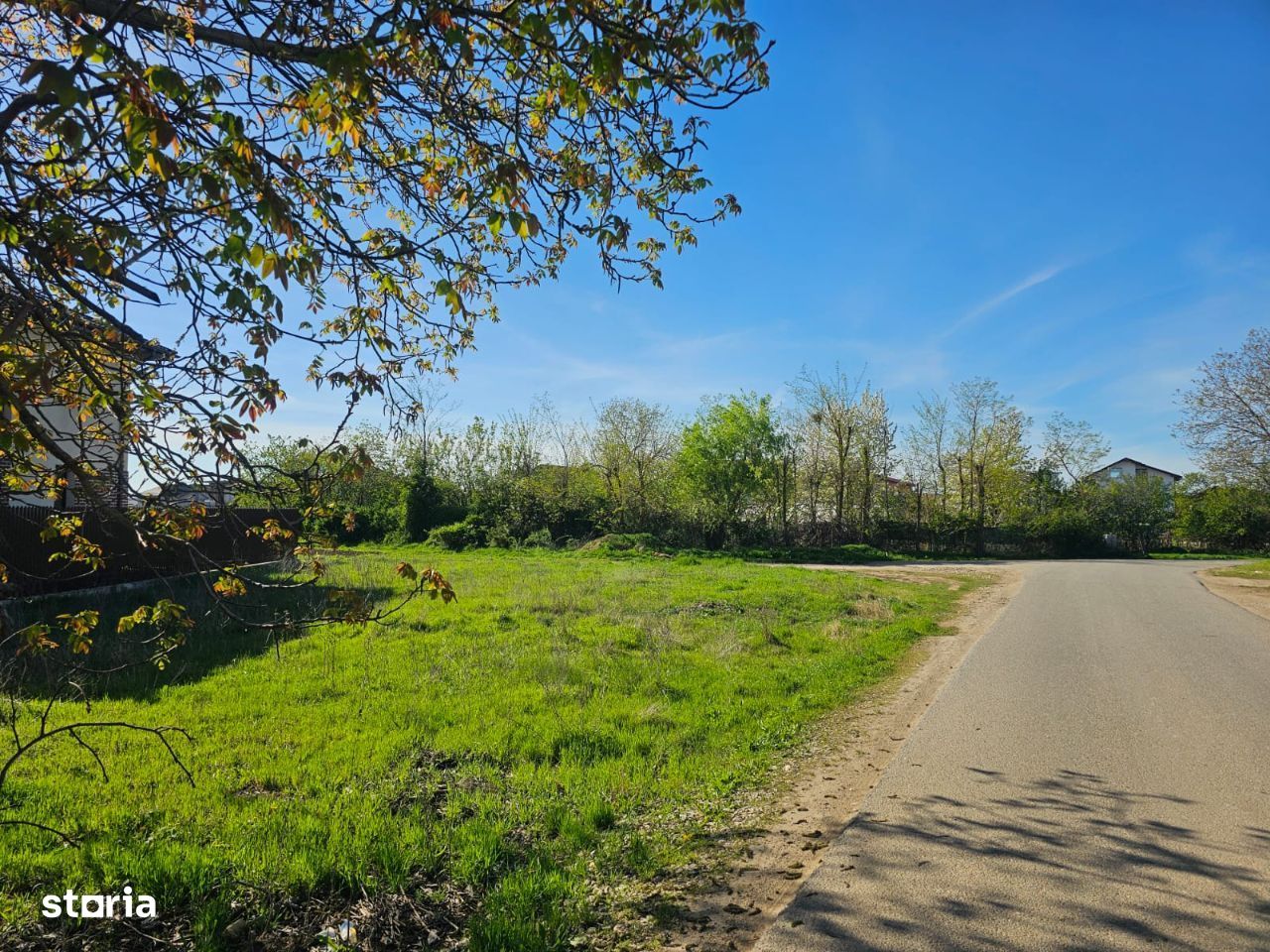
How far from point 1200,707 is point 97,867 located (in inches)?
357

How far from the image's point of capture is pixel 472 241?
5363 millimetres

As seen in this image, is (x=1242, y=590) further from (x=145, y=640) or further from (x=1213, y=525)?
(x=1213, y=525)

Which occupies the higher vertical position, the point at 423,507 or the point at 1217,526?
the point at 1217,526

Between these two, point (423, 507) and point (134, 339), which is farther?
point (423, 507)

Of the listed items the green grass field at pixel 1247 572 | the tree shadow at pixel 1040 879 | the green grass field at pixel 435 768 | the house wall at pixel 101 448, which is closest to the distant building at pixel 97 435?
the house wall at pixel 101 448

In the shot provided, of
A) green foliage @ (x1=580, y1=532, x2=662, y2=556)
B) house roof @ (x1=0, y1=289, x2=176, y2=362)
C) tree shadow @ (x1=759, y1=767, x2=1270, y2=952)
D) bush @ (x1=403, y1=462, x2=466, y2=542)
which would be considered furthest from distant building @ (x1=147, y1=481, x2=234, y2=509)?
bush @ (x1=403, y1=462, x2=466, y2=542)

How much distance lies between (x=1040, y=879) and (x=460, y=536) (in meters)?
31.1

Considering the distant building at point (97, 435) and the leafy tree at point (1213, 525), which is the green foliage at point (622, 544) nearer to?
the distant building at point (97, 435)

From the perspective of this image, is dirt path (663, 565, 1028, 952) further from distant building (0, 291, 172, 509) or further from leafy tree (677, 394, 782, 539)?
leafy tree (677, 394, 782, 539)

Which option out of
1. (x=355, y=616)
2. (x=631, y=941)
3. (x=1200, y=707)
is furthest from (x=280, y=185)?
(x=1200, y=707)

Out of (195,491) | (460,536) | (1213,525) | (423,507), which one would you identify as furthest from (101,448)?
(1213,525)

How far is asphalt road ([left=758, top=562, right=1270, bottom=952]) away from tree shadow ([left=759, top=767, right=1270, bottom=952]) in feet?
0.03

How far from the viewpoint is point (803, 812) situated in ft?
16.0

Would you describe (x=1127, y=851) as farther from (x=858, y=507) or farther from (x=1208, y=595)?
(x=858, y=507)
